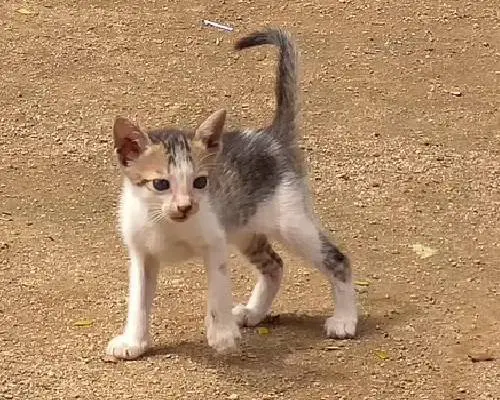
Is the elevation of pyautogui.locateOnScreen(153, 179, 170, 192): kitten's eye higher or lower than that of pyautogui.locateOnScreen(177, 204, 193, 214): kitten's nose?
higher

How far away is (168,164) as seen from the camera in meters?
4.34

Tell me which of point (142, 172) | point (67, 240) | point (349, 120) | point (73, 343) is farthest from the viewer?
point (349, 120)

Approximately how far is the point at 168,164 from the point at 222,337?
74 centimetres

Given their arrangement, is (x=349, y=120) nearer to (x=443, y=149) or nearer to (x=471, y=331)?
(x=443, y=149)

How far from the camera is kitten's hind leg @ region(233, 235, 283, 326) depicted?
201 inches

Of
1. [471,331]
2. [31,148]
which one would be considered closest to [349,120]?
[31,148]

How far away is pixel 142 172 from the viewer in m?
A: 4.40

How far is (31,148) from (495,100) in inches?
123

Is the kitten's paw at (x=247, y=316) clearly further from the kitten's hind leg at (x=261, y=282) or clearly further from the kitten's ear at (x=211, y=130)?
the kitten's ear at (x=211, y=130)

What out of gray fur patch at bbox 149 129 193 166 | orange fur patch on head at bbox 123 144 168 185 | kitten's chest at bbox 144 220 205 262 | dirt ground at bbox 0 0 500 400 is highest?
gray fur patch at bbox 149 129 193 166

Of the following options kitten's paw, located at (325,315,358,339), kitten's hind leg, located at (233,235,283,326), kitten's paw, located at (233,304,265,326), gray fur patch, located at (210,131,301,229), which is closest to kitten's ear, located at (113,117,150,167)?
gray fur patch, located at (210,131,301,229)

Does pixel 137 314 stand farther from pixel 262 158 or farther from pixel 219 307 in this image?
pixel 262 158

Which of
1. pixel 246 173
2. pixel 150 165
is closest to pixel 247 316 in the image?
pixel 246 173

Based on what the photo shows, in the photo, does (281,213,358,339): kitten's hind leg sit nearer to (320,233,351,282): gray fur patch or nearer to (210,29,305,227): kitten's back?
(320,233,351,282): gray fur patch
